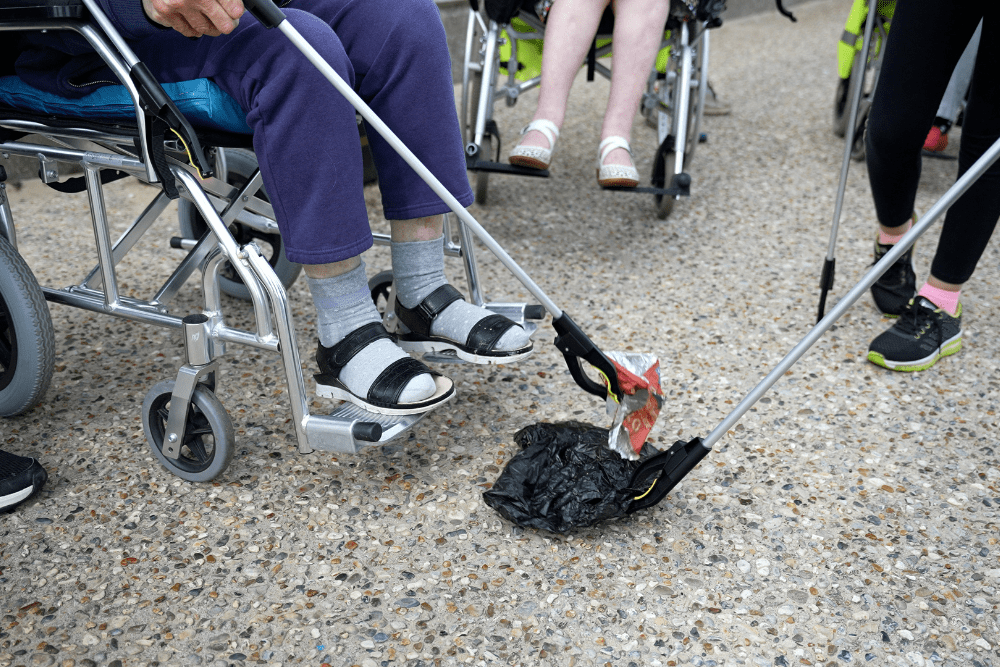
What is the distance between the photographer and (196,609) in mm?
1147

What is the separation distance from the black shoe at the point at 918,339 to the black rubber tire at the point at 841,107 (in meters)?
1.58

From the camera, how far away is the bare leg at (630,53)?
2.22 m

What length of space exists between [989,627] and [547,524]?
2.11ft

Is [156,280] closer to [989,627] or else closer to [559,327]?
[559,327]

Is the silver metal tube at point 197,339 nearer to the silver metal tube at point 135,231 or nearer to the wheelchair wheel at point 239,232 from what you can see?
the silver metal tube at point 135,231

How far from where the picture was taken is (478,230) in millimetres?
1265

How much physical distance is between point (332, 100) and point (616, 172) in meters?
1.09

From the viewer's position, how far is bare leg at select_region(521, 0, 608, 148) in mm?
2236

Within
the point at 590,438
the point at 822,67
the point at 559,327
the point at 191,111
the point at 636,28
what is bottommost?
the point at 822,67

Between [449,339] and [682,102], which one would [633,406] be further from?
[682,102]

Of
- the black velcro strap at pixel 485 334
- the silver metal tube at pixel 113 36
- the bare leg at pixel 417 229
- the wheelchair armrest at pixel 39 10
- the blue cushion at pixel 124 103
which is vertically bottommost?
the black velcro strap at pixel 485 334

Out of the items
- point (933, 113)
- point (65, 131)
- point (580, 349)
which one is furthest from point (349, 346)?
point (933, 113)

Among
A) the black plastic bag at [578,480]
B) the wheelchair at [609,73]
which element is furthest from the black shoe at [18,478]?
the wheelchair at [609,73]

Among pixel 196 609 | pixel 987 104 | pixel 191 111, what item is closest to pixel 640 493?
pixel 196 609
